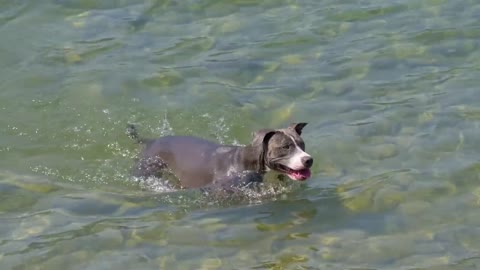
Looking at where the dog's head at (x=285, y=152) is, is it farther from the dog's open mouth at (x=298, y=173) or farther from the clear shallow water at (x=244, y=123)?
the clear shallow water at (x=244, y=123)

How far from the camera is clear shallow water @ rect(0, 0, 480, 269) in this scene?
7.22 metres

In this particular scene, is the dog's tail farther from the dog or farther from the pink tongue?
the pink tongue

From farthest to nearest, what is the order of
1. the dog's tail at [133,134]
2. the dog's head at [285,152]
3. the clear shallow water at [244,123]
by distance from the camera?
the dog's tail at [133,134] → the dog's head at [285,152] → the clear shallow water at [244,123]

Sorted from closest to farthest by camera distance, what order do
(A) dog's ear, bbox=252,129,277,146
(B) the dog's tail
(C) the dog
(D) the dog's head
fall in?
(D) the dog's head
(C) the dog
(A) dog's ear, bbox=252,129,277,146
(B) the dog's tail

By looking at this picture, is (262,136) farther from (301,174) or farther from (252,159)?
(301,174)

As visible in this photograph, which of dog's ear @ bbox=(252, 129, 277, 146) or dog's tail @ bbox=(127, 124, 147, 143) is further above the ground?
dog's ear @ bbox=(252, 129, 277, 146)

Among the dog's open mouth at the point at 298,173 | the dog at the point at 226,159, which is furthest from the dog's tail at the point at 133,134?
the dog's open mouth at the point at 298,173

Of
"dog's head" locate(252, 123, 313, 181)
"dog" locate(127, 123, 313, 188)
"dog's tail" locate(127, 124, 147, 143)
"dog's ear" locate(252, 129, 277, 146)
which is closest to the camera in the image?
"dog's head" locate(252, 123, 313, 181)

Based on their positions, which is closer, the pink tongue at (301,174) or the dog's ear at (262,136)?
the pink tongue at (301,174)

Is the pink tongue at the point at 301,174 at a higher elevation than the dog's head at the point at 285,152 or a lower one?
lower

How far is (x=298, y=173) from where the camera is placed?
816 cm

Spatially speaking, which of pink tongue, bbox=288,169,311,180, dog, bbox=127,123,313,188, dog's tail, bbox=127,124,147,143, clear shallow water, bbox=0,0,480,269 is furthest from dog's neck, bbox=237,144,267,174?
dog's tail, bbox=127,124,147,143

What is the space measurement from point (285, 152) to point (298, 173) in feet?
0.75

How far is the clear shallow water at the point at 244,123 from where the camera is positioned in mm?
7223
